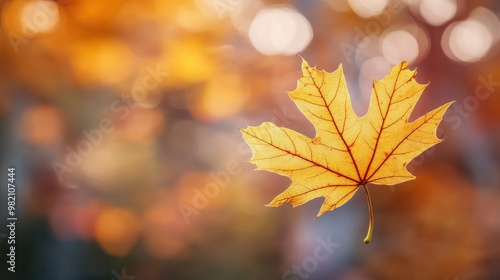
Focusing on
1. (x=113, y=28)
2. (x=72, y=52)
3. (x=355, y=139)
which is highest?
(x=113, y=28)

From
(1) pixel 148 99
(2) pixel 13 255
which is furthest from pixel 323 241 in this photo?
(2) pixel 13 255

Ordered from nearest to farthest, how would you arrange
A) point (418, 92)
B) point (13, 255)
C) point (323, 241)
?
point (418, 92), point (13, 255), point (323, 241)

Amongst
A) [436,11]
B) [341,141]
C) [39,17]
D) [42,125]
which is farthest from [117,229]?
[436,11]

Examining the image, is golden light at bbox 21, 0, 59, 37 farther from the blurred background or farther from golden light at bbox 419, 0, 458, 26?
golden light at bbox 419, 0, 458, 26

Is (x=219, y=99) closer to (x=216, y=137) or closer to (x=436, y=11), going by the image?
(x=216, y=137)

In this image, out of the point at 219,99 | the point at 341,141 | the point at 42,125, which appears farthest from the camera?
the point at 219,99

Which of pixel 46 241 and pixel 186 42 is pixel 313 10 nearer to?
pixel 186 42
